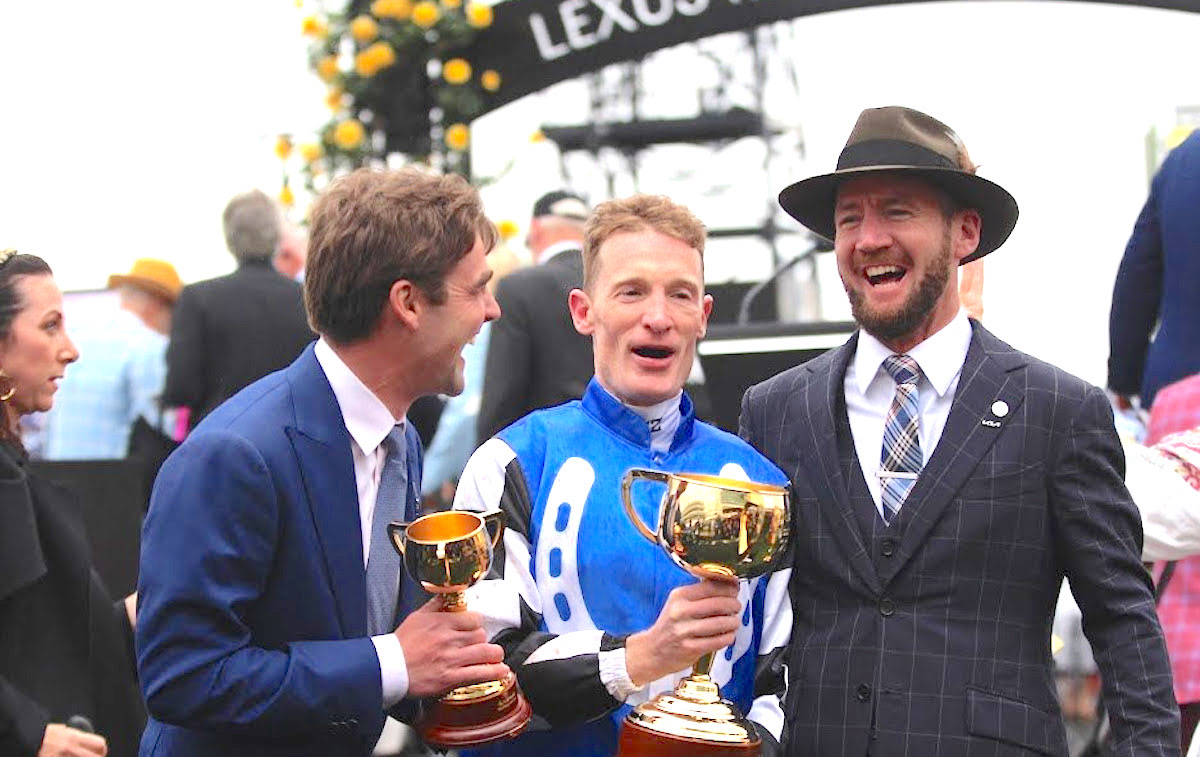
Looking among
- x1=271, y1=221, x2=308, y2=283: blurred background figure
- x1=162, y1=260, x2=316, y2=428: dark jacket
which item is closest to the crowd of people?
x1=162, y1=260, x2=316, y2=428: dark jacket

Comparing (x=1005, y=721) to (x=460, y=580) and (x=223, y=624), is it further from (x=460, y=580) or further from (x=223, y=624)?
(x=223, y=624)

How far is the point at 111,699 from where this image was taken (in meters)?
4.00

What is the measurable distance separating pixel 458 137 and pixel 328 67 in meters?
0.73

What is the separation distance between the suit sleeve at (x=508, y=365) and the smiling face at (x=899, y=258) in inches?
120

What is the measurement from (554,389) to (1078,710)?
109 inches

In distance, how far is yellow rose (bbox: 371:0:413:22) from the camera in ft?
28.5

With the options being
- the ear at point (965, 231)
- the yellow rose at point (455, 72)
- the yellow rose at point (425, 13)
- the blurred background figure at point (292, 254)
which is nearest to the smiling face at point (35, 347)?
the ear at point (965, 231)

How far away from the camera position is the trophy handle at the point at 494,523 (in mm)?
2799

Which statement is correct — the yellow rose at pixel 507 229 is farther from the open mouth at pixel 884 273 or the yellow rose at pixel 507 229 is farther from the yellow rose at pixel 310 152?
the open mouth at pixel 884 273

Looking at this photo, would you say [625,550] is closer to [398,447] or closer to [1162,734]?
[398,447]

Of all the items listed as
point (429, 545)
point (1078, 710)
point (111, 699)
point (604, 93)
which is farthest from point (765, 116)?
point (429, 545)

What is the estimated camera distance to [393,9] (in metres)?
8.70

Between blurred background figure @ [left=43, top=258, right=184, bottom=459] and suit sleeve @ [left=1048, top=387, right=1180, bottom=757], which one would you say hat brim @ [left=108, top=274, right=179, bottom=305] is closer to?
blurred background figure @ [left=43, top=258, right=184, bottom=459]

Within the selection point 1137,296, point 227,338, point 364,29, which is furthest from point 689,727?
point 364,29
